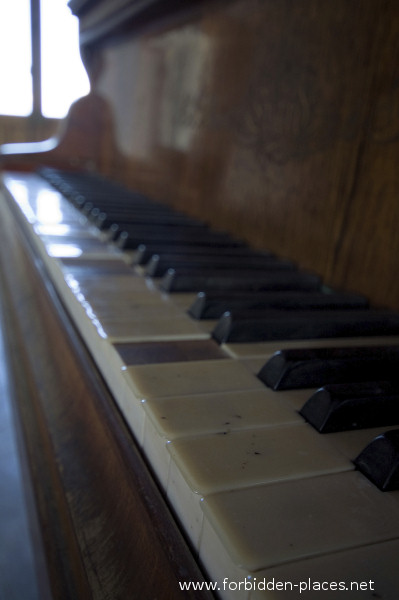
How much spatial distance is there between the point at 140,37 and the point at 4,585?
1784 mm

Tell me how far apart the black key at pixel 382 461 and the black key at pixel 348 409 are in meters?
0.05

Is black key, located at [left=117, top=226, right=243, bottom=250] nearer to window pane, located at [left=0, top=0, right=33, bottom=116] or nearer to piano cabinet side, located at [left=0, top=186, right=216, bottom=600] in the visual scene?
piano cabinet side, located at [left=0, top=186, right=216, bottom=600]

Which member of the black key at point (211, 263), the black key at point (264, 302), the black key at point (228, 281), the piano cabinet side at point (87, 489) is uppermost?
the black key at point (211, 263)

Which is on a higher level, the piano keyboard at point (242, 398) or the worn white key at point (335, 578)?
the piano keyboard at point (242, 398)

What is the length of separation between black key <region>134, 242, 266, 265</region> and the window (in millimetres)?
5582

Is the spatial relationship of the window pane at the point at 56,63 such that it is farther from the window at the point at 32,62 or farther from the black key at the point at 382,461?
the black key at the point at 382,461

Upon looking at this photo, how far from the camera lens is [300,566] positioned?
0.95 ft

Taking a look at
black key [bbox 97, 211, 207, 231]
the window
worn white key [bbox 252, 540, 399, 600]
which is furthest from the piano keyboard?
the window

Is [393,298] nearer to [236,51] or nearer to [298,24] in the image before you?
[298,24]

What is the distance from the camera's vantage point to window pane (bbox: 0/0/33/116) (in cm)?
586

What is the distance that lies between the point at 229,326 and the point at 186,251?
0.41 meters

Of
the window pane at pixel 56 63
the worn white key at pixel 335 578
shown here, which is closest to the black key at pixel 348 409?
the worn white key at pixel 335 578

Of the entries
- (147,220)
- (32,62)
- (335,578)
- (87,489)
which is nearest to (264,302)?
(87,489)

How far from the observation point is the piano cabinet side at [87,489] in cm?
38
